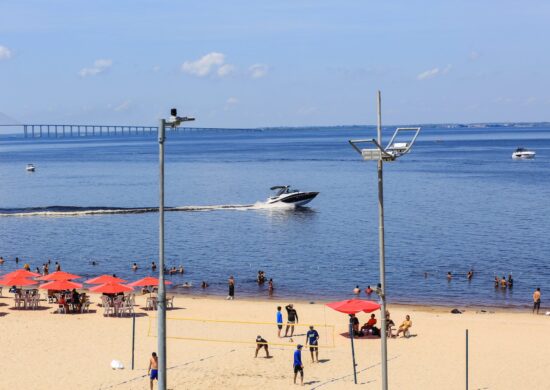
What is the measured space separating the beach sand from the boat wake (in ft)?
162

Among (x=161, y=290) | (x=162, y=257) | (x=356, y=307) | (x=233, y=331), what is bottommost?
(x=233, y=331)

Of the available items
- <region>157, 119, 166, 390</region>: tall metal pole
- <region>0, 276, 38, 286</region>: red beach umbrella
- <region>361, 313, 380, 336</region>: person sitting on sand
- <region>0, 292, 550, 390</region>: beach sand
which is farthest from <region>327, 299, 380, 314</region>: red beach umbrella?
<region>0, 276, 38, 286</region>: red beach umbrella

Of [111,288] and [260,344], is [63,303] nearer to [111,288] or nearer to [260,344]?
[111,288]

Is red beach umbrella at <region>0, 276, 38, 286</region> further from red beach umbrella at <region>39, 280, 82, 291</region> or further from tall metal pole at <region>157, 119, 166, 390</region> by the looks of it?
tall metal pole at <region>157, 119, 166, 390</region>

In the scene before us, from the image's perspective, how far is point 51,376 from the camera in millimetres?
24938

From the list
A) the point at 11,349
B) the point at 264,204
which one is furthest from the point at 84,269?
the point at 264,204

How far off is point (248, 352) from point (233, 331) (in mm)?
3754

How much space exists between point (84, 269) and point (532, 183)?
248ft

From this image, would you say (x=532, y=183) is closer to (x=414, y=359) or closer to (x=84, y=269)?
(x=84, y=269)

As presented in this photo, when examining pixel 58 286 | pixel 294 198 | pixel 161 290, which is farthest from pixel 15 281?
pixel 294 198

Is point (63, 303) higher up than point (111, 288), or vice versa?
point (111, 288)

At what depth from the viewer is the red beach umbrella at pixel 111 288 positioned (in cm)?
3397

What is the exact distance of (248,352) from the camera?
27891mm

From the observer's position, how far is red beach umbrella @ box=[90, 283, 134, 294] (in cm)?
3397
